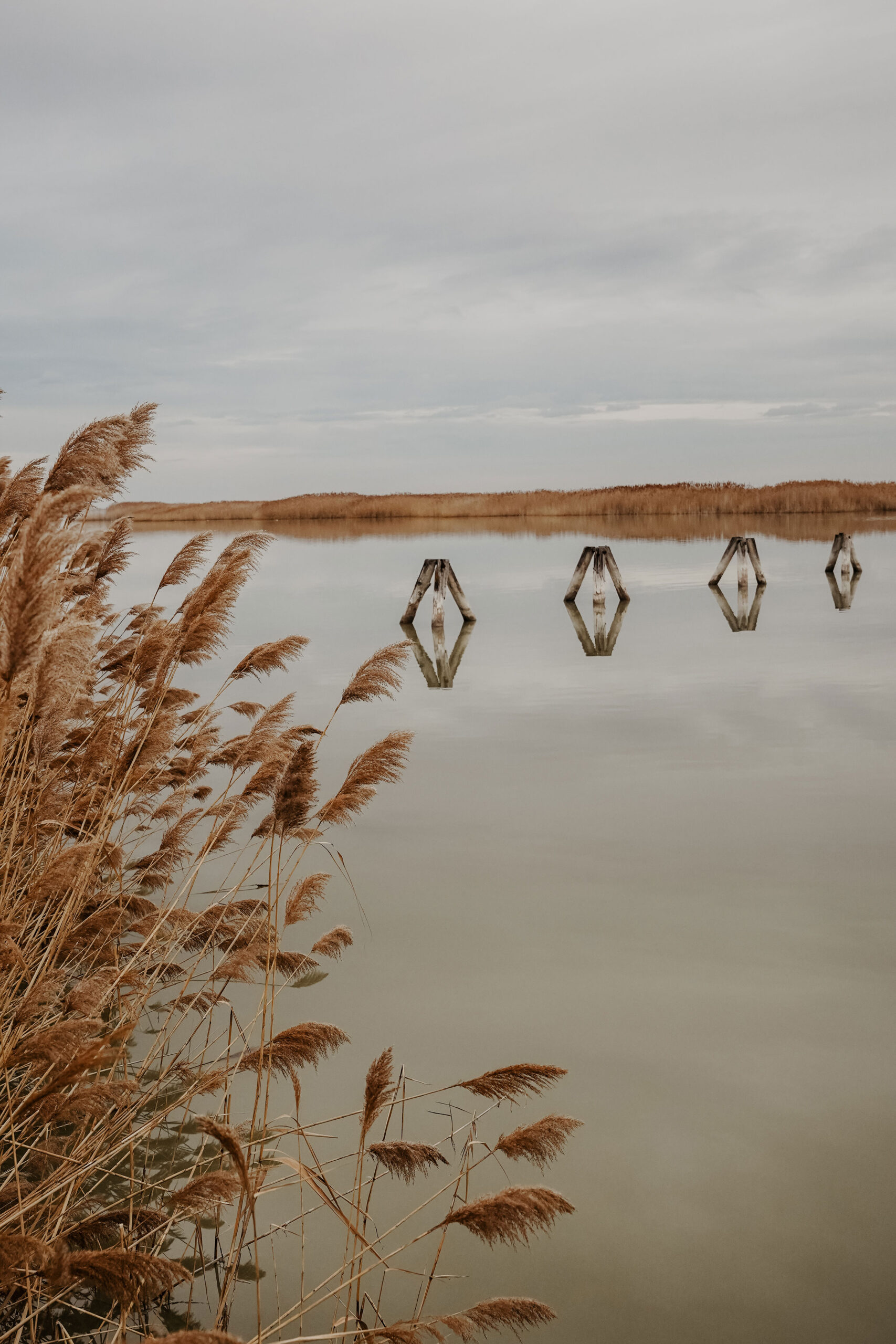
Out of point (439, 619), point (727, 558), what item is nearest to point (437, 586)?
point (439, 619)

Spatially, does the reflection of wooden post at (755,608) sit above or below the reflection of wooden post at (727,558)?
below

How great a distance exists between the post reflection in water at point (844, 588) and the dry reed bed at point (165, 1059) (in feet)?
54.3

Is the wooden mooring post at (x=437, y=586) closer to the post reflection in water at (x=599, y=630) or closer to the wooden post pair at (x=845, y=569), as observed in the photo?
the post reflection in water at (x=599, y=630)

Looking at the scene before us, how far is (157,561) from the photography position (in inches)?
1366

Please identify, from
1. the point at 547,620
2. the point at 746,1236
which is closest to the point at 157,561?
the point at 547,620

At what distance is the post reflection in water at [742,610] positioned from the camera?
17500 millimetres

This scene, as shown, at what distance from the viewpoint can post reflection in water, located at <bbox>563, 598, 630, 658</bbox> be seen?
1567 cm

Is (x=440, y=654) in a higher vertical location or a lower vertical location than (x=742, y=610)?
lower

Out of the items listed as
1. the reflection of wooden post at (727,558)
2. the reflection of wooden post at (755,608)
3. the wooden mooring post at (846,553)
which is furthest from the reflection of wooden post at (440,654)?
the wooden mooring post at (846,553)

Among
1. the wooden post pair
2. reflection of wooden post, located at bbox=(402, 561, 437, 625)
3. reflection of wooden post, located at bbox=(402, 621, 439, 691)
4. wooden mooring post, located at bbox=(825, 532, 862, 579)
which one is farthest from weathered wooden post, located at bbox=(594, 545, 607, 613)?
wooden mooring post, located at bbox=(825, 532, 862, 579)

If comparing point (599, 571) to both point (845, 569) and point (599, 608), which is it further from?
point (845, 569)

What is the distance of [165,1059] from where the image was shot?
4250 mm

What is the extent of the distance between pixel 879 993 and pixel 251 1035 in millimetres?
2720

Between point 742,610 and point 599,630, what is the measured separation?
3.47 meters
